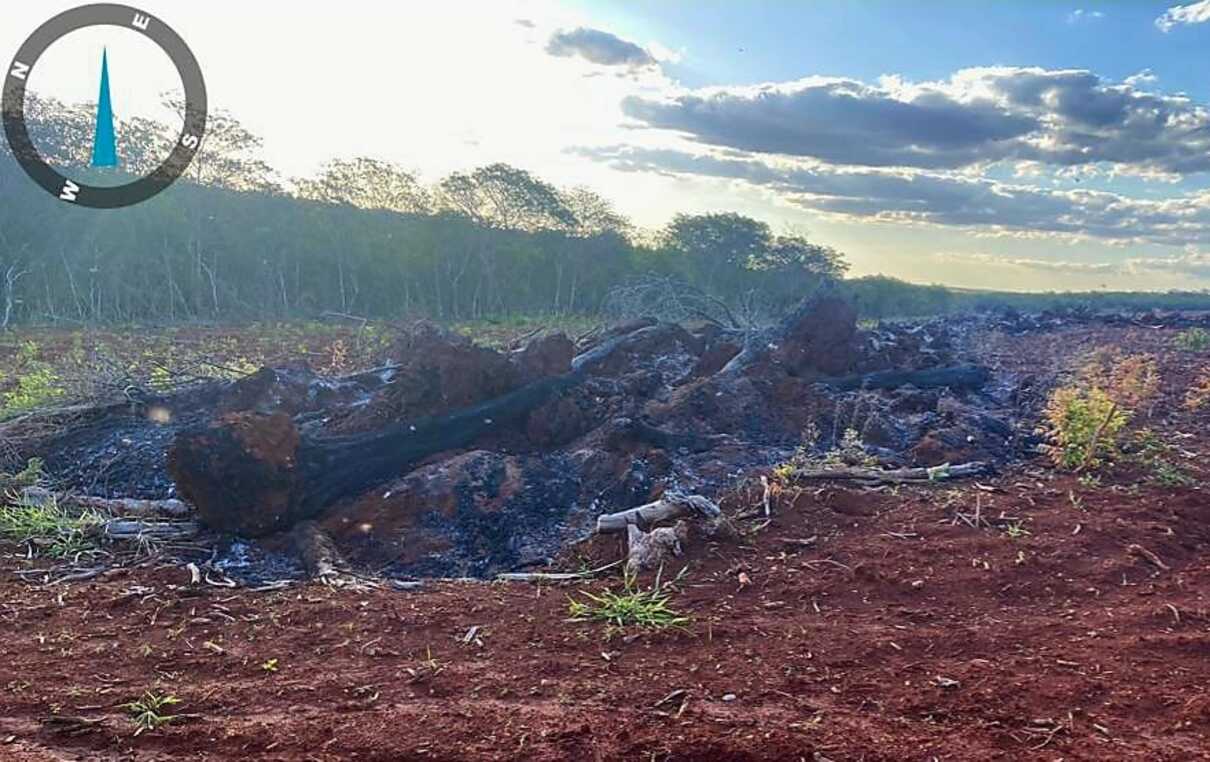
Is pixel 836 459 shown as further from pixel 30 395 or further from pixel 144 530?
Answer: pixel 30 395

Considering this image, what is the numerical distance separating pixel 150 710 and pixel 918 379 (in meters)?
8.27

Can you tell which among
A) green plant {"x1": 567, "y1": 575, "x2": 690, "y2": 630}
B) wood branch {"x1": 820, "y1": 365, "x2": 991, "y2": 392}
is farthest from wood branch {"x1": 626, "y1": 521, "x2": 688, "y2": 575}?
wood branch {"x1": 820, "y1": 365, "x2": 991, "y2": 392}

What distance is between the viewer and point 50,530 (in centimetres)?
446

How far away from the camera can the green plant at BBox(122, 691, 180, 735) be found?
2463 mm

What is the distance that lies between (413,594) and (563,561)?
841 millimetres

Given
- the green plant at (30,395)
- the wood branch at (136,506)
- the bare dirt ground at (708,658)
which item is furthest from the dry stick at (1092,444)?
the green plant at (30,395)

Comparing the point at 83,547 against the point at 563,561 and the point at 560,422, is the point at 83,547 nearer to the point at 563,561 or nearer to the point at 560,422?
the point at 563,561

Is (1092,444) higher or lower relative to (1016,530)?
higher

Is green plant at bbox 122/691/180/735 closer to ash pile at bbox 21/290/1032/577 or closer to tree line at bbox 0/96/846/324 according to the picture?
ash pile at bbox 21/290/1032/577

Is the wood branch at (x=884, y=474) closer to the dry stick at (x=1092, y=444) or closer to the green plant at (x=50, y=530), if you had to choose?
the dry stick at (x=1092, y=444)

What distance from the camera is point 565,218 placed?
2467 cm

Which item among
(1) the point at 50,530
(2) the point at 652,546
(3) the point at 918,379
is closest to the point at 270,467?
(1) the point at 50,530

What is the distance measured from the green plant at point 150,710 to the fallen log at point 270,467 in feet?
6.52

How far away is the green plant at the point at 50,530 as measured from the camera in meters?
4.29
